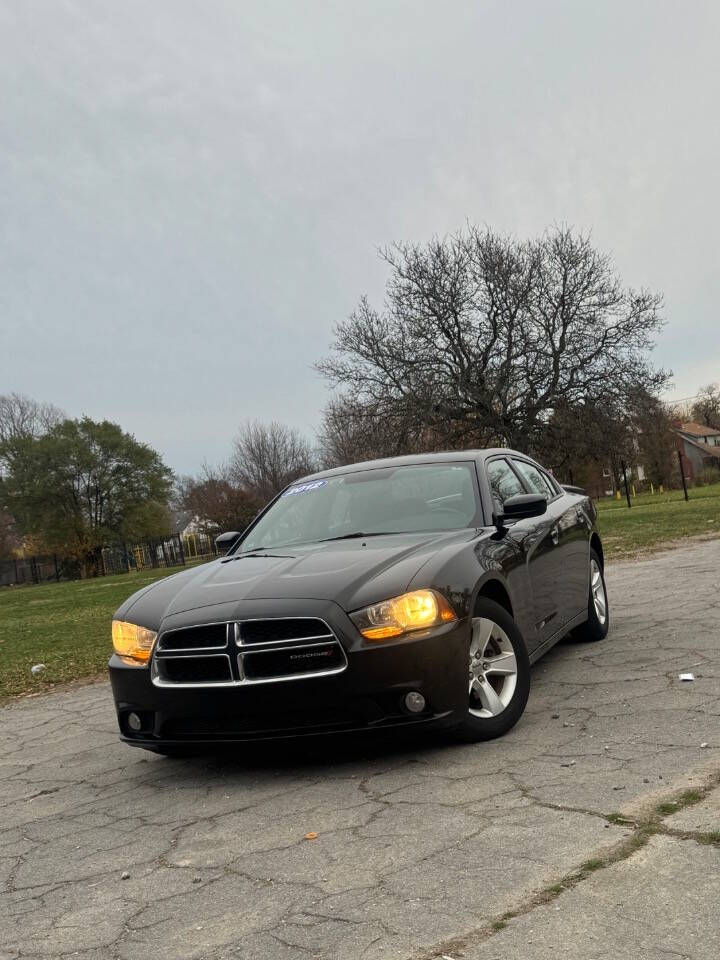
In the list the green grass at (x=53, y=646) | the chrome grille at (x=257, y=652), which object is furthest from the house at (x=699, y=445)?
the chrome grille at (x=257, y=652)

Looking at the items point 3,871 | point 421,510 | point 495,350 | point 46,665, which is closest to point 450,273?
point 495,350

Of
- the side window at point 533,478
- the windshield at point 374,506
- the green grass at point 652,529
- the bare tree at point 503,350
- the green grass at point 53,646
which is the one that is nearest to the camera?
the windshield at point 374,506

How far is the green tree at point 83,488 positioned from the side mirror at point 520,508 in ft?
176

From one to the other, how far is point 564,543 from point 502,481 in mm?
701

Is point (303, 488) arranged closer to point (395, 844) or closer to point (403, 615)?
point (403, 615)

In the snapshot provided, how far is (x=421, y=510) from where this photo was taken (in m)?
5.34

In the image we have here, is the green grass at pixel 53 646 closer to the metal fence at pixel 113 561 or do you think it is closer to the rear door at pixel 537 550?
the rear door at pixel 537 550

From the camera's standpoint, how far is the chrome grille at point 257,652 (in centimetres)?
396

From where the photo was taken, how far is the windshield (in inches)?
207

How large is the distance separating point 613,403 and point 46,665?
25.8 m

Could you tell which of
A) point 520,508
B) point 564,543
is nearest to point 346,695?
point 520,508

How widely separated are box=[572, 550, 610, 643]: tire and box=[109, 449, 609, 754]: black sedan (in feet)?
4.90

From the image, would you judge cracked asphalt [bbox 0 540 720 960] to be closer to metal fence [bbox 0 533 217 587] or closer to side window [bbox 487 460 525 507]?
side window [bbox 487 460 525 507]

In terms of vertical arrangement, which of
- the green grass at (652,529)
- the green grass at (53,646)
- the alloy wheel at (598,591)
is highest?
the alloy wheel at (598,591)
